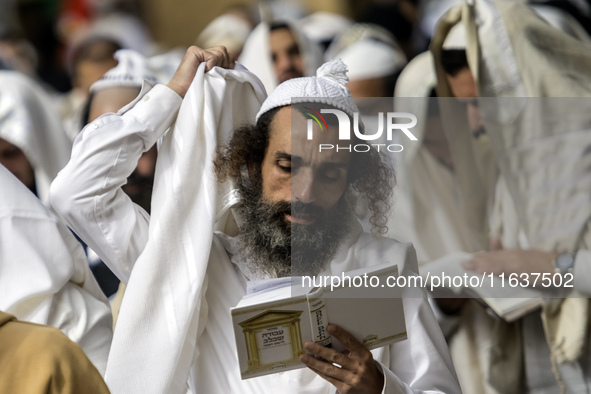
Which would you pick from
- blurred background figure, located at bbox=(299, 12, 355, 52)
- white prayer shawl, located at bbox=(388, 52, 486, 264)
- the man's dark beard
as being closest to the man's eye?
the man's dark beard

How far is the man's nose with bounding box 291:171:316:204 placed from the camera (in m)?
2.79

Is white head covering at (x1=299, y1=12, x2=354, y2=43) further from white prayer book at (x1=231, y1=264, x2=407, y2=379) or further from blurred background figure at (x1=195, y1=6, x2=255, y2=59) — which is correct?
white prayer book at (x1=231, y1=264, x2=407, y2=379)

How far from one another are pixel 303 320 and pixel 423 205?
88 cm

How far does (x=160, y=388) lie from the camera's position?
108 inches

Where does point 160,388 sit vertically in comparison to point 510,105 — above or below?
below

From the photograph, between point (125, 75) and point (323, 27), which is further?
point (323, 27)

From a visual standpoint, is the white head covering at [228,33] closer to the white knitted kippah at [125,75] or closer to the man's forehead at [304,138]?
the white knitted kippah at [125,75]

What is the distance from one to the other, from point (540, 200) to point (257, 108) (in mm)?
1150

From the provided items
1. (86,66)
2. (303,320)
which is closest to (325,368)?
(303,320)

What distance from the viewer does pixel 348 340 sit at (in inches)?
93.7

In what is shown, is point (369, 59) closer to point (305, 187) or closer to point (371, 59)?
point (371, 59)

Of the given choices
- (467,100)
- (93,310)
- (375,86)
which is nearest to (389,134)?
(467,100)

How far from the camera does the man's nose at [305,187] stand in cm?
279

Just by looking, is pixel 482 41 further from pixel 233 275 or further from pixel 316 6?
pixel 316 6
